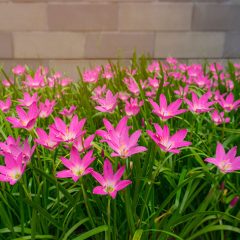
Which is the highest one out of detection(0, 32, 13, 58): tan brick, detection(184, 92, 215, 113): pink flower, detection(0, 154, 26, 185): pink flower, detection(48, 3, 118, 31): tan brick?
detection(48, 3, 118, 31): tan brick

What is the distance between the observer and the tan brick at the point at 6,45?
220 centimetres

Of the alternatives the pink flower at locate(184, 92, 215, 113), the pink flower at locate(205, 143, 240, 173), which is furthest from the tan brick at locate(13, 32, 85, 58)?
the pink flower at locate(205, 143, 240, 173)

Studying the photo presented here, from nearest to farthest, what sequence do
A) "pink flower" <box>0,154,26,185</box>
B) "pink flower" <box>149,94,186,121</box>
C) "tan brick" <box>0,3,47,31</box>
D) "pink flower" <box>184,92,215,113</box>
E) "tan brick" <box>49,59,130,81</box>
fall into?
"pink flower" <box>0,154,26,185</box> < "pink flower" <box>149,94,186,121</box> < "pink flower" <box>184,92,215,113</box> < "tan brick" <box>0,3,47,31</box> < "tan brick" <box>49,59,130,81</box>

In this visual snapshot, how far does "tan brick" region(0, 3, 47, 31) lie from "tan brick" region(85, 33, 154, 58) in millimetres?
342

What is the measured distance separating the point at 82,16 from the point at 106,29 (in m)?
0.18

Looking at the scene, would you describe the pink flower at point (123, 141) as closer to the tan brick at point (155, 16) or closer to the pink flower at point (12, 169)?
the pink flower at point (12, 169)

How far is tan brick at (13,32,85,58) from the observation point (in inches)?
87.2

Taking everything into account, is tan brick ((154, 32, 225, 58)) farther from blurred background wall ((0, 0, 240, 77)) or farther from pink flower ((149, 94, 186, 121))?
pink flower ((149, 94, 186, 121))

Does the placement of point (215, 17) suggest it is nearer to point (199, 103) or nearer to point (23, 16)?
point (23, 16)

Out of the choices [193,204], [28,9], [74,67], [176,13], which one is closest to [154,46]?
[176,13]

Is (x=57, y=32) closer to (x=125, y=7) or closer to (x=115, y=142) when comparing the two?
(x=125, y=7)

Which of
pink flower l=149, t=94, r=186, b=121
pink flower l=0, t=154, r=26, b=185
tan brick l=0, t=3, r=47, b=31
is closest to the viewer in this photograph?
pink flower l=0, t=154, r=26, b=185

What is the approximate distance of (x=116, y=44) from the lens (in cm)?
226

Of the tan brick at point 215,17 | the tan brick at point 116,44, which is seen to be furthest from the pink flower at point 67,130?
the tan brick at point 215,17
